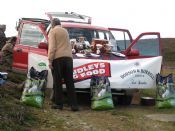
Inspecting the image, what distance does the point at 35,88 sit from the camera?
927cm

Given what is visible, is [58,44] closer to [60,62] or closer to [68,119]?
[60,62]

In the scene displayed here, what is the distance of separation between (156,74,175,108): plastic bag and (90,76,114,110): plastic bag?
3.97 ft

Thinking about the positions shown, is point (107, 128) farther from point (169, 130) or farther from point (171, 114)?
point (171, 114)

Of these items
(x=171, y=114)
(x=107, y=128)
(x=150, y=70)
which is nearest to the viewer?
(x=107, y=128)

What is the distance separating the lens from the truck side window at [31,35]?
11352 millimetres

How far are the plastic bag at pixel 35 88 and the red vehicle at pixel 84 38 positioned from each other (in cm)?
88

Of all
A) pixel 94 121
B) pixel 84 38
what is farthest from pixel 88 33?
pixel 94 121

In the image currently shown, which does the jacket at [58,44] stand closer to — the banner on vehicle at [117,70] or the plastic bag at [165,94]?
the banner on vehicle at [117,70]

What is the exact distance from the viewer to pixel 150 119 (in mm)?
8977

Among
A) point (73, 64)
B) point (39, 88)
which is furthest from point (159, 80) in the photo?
point (39, 88)

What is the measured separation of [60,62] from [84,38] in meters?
2.35

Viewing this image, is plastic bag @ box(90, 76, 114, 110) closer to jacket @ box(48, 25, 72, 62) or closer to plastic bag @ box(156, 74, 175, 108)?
jacket @ box(48, 25, 72, 62)

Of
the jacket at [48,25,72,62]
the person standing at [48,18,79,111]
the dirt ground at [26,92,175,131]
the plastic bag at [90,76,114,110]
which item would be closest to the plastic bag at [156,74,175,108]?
the dirt ground at [26,92,175,131]

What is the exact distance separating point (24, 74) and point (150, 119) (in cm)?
423
